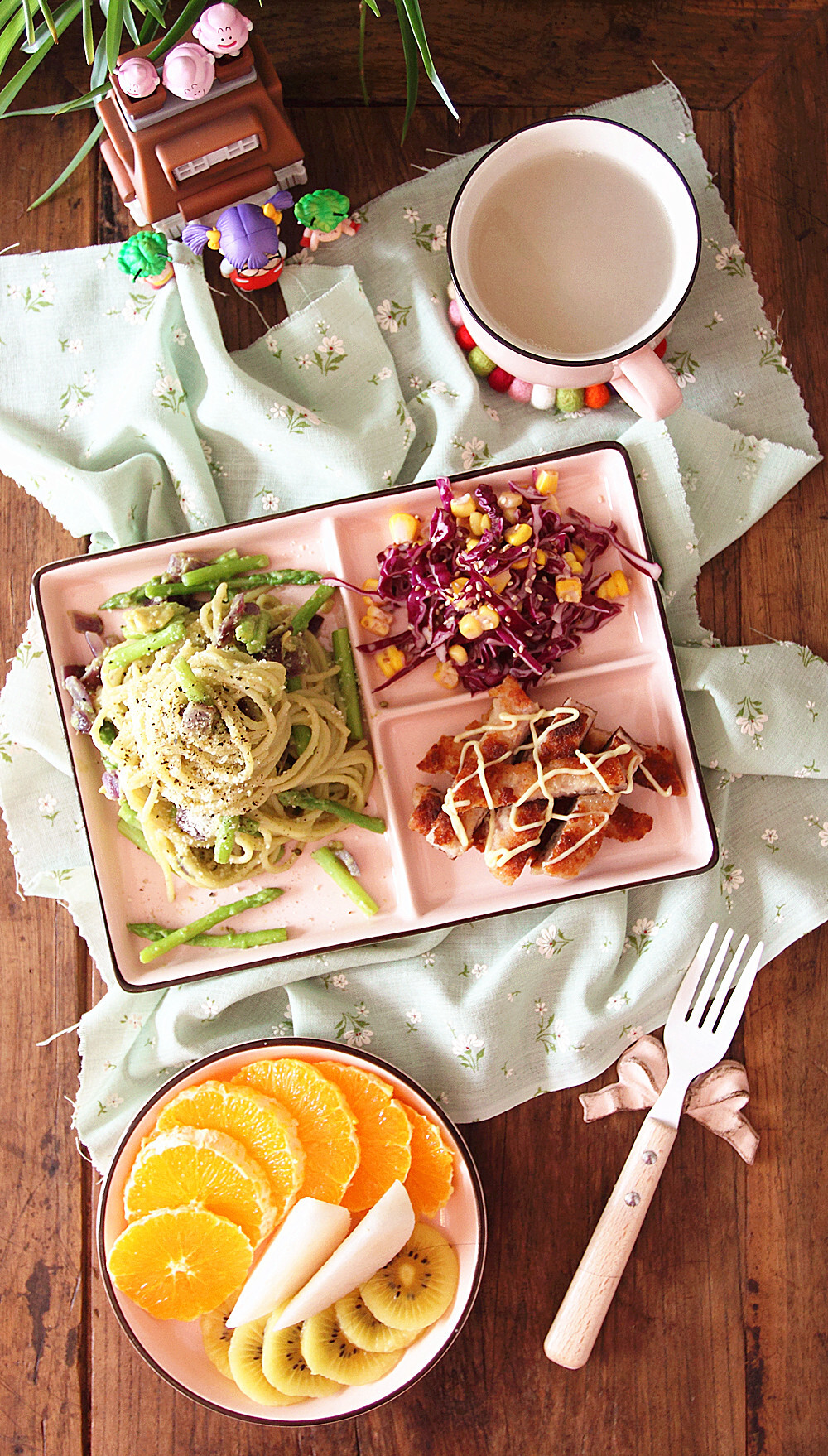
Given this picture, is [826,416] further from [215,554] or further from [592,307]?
[215,554]

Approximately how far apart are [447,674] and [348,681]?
291 millimetres

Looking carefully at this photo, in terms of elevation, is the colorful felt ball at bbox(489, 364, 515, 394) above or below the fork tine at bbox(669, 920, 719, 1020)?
above

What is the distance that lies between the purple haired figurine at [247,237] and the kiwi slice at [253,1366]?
2998 mm

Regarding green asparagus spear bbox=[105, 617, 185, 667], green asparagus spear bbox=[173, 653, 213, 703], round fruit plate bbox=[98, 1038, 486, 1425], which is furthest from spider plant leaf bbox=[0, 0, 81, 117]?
round fruit plate bbox=[98, 1038, 486, 1425]

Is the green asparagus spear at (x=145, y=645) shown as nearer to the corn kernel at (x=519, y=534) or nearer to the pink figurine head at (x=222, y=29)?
the corn kernel at (x=519, y=534)

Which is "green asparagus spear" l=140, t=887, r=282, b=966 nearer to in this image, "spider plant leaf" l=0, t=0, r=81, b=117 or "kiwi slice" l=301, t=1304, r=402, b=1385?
"kiwi slice" l=301, t=1304, r=402, b=1385

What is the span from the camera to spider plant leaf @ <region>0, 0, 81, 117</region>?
2725 mm

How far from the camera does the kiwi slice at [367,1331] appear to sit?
283 cm

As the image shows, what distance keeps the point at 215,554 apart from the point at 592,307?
50.4 inches

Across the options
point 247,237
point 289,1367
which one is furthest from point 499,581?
point 289,1367

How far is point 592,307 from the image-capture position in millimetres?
2805

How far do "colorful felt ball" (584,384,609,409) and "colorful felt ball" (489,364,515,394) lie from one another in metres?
0.23

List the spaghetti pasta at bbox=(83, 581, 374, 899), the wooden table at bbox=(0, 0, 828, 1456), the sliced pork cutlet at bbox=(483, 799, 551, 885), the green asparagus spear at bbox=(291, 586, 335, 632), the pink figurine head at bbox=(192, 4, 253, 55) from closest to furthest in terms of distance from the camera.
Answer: the pink figurine head at bbox=(192, 4, 253, 55)
the spaghetti pasta at bbox=(83, 581, 374, 899)
the sliced pork cutlet at bbox=(483, 799, 551, 885)
the green asparagus spear at bbox=(291, 586, 335, 632)
the wooden table at bbox=(0, 0, 828, 1456)

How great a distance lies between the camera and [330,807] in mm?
2854
